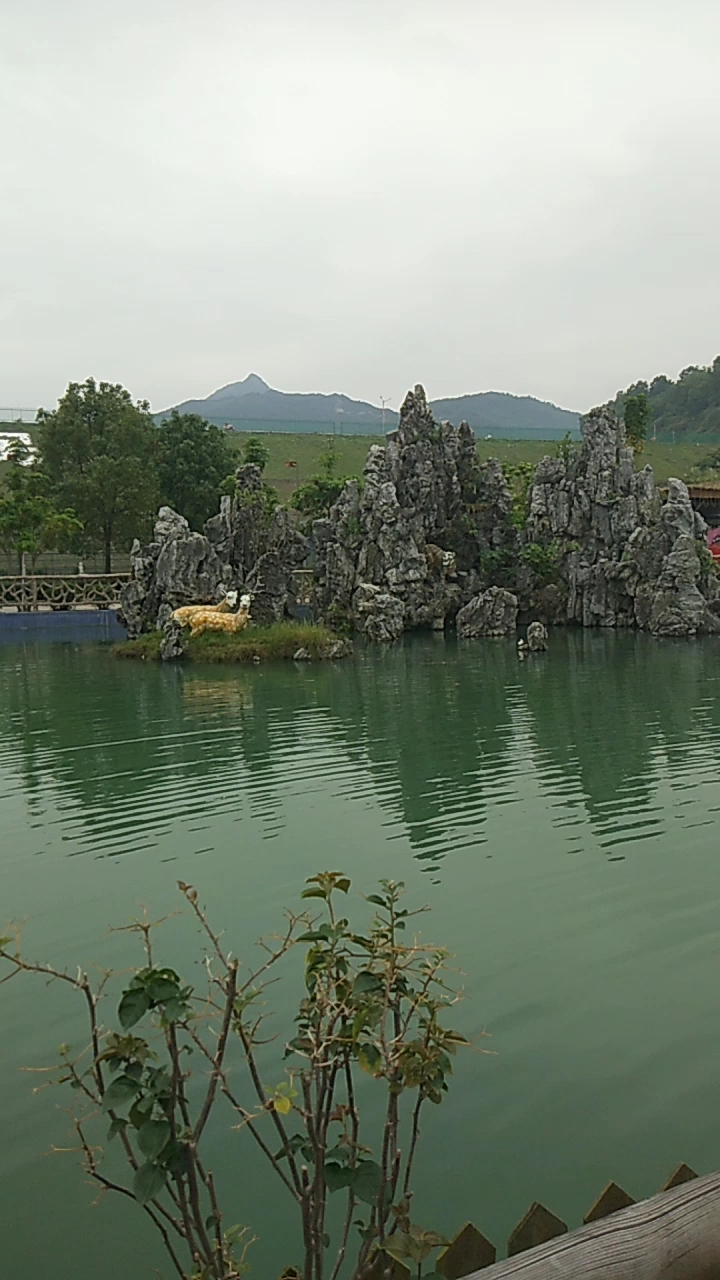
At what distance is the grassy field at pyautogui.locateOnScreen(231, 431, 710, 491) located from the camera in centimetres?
6275

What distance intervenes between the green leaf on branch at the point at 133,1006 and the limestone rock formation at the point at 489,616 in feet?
90.1

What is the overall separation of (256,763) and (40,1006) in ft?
23.0

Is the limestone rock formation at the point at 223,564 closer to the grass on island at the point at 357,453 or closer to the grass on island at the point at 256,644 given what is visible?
the grass on island at the point at 256,644

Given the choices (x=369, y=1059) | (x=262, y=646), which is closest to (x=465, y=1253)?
(x=369, y=1059)

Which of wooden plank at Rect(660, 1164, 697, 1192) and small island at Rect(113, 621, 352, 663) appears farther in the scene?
small island at Rect(113, 621, 352, 663)

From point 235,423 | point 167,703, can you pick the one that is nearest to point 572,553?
point 167,703

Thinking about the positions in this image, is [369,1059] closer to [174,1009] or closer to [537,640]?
[174,1009]

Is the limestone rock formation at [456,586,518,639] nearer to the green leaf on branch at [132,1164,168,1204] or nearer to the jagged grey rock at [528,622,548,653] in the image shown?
the jagged grey rock at [528,622,548,653]

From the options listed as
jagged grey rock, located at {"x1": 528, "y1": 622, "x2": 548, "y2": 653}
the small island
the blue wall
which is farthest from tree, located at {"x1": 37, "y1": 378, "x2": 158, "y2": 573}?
jagged grey rock, located at {"x1": 528, "y1": 622, "x2": 548, "y2": 653}

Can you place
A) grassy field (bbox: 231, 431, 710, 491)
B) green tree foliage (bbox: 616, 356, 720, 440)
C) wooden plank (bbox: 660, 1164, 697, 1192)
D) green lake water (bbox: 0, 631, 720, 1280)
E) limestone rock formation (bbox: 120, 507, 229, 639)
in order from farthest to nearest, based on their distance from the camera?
green tree foliage (bbox: 616, 356, 720, 440) < grassy field (bbox: 231, 431, 710, 491) < limestone rock formation (bbox: 120, 507, 229, 639) < green lake water (bbox: 0, 631, 720, 1280) < wooden plank (bbox: 660, 1164, 697, 1192)

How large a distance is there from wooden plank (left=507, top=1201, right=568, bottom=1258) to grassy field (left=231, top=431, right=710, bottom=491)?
57504mm

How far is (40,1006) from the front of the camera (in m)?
6.33

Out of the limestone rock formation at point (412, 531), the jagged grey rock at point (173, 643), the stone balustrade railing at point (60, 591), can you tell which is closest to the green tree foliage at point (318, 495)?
the limestone rock formation at point (412, 531)

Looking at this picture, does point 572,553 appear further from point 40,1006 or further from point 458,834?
point 40,1006
